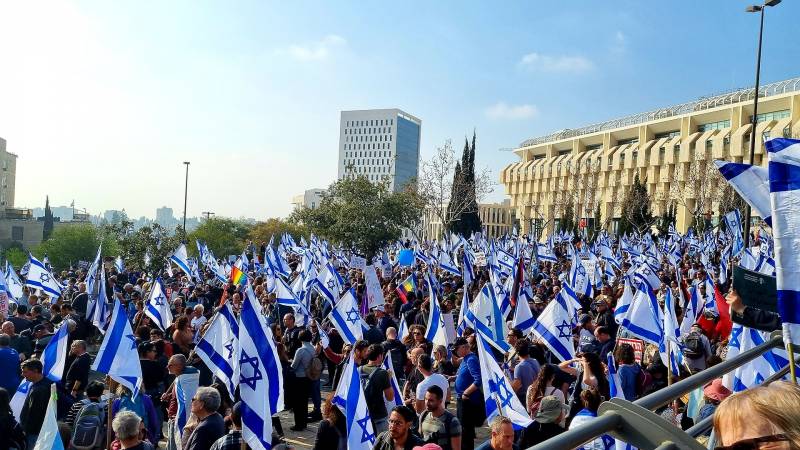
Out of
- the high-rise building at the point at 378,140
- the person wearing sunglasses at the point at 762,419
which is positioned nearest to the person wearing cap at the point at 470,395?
the person wearing sunglasses at the point at 762,419

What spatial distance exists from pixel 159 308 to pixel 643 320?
867 cm

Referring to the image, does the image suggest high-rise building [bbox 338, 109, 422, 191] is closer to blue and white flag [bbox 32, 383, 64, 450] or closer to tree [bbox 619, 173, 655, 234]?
tree [bbox 619, 173, 655, 234]

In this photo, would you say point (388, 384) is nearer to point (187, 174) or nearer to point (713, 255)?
point (713, 255)

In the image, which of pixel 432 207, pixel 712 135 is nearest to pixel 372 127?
pixel 712 135

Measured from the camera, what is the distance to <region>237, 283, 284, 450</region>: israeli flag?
577 cm

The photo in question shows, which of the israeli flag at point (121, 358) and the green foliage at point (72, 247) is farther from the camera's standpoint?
the green foliage at point (72, 247)

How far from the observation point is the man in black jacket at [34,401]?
23.5 feet

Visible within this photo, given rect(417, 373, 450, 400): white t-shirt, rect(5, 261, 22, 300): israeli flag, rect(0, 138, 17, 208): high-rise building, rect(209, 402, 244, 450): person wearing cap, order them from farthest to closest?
1. rect(0, 138, 17, 208): high-rise building
2. rect(5, 261, 22, 300): israeli flag
3. rect(417, 373, 450, 400): white t-shirt
4. rect(209, 402, 244, 450): person wearing cap

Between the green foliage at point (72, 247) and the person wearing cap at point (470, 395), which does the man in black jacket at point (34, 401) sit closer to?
the person wearing cap at point (470, 395)

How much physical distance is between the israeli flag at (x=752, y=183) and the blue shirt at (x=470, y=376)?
457 centimetres

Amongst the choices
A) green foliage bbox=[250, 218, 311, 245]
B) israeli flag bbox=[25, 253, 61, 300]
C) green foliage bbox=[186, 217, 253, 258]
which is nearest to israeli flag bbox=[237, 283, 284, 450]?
israeli flag bbox=[25, 253, 61, 300]

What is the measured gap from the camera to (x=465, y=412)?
26.9 ft

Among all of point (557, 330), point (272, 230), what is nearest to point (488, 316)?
point (557, 330)

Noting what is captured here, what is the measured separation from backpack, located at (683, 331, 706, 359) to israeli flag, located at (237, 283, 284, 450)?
5.14 metres
